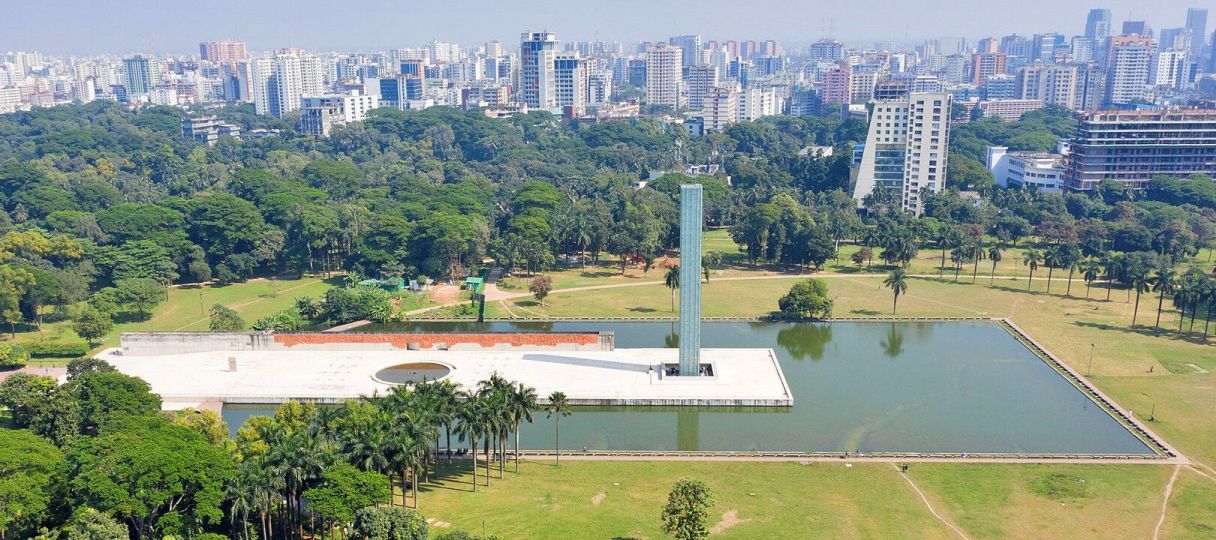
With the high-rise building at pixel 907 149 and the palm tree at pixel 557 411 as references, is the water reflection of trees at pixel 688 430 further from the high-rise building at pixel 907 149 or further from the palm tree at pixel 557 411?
the high-rise building at pixel 907 149

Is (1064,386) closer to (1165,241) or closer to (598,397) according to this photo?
(598,397)

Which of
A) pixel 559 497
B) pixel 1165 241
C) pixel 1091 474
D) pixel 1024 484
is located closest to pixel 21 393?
pixel 559 497

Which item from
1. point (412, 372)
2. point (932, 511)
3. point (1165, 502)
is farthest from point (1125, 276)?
A: point (412, 372)

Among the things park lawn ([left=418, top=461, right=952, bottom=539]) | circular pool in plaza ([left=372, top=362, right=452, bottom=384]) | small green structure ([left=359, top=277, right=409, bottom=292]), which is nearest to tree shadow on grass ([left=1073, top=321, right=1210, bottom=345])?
park lawn ([left=418, top=461, right=952, bottom=539])

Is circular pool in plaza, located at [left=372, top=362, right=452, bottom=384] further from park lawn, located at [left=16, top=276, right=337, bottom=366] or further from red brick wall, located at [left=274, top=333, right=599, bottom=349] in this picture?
park lawn, located at [left=16, top=276, right=337, bottom=366]

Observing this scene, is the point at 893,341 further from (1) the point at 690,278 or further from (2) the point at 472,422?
(2) the point at 472,422

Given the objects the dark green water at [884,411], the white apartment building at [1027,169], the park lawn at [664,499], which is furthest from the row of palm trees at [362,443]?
the white apartment building at [1027,169]
